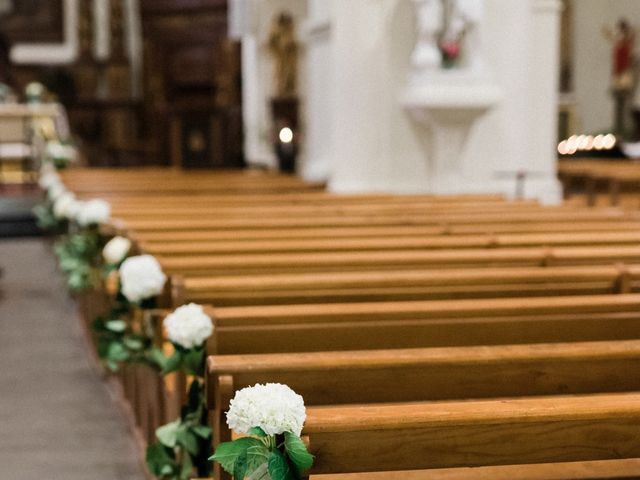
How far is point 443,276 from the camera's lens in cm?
321

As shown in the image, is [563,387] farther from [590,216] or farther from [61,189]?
[61,189]

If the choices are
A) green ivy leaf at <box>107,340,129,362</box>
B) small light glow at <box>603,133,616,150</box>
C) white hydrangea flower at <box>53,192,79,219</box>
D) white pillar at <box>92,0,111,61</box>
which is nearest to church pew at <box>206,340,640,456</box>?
green ivy leaf at <box>107,340,129,362</box>

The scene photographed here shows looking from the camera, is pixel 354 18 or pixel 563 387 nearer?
pixel 563 387

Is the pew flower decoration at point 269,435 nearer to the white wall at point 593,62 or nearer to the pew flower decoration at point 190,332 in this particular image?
the pew flower decoration at point 190,332

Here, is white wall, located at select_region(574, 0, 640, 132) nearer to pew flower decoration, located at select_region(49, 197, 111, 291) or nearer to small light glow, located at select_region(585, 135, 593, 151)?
small light glow, located at select_region(585, 135, 593, 151)

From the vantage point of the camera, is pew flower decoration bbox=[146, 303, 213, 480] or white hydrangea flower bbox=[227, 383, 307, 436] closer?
white hydrangea flower bbox=[227, 383, 307, 436]

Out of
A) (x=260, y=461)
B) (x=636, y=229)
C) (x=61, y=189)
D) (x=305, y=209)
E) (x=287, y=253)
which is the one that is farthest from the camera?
(x=61, y=189)

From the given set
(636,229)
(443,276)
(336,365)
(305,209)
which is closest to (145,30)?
(305,209)

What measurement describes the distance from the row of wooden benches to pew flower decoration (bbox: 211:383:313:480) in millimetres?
109

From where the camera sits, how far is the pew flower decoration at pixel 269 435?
1613mm

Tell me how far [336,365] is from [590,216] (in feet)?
10.7

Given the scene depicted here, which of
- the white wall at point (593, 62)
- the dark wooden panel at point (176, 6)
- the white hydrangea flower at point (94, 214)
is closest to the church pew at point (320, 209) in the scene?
the white hydrangea flower at point (94, 214)

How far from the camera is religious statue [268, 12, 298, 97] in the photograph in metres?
9.87

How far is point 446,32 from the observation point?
22.1ft
